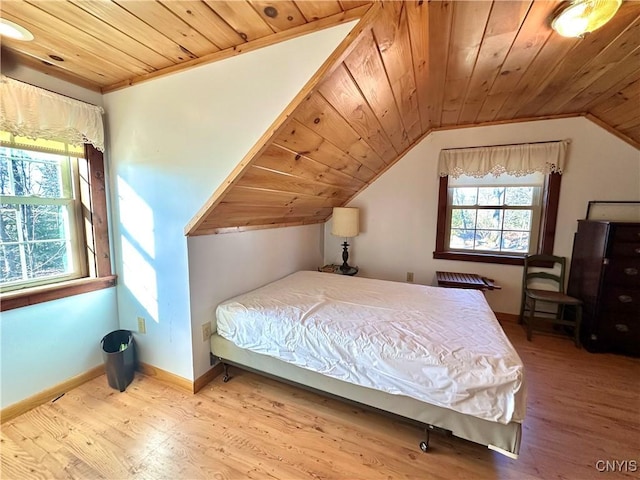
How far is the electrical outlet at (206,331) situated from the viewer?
6.16 ft

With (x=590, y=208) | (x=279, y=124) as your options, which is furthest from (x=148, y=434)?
(x=590, y=208)

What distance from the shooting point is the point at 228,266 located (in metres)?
2.05

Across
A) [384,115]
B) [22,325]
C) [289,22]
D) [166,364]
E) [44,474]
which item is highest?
[289,22]

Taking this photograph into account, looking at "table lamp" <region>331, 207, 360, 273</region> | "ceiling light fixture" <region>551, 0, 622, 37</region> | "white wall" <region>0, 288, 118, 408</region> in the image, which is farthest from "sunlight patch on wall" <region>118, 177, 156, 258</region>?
"ceiling light fixture" <region>551, 0, 622, 37</region>

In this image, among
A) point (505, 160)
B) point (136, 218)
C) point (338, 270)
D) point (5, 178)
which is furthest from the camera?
point (338, 270)

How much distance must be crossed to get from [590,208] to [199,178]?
143 inches

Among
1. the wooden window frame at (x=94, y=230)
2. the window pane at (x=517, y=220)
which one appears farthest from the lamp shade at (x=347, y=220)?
the wooden window frame at (x=94, y=230)

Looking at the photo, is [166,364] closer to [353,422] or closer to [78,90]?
[353,422]

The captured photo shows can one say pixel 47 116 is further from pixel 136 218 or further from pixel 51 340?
pixel 51 340

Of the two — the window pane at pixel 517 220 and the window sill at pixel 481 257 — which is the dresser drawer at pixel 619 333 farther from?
the window pane at pixel 517 220

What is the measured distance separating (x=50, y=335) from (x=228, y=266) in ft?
3.98

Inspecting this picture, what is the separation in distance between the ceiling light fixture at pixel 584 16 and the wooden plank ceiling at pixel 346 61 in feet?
0.21

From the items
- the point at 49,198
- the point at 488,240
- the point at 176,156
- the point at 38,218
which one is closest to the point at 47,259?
the point at 38,218

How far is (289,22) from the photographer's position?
1.23 m
